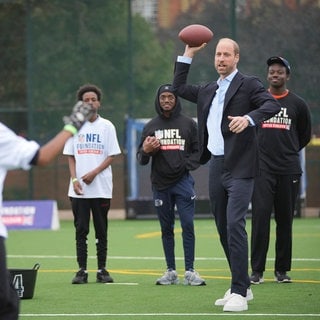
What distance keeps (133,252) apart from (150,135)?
466cm

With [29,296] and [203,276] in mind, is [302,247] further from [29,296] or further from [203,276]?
[29,296]

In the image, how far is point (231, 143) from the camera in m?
10.2

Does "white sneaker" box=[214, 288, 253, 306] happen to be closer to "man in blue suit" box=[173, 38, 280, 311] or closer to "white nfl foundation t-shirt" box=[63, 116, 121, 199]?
"man in blue suit" box=[173, 38, 280, 311]

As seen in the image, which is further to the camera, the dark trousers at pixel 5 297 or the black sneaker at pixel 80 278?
the black sneaker at pixel 80 278

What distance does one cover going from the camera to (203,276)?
13.4 meters

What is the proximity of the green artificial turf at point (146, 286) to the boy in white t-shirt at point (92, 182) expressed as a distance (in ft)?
1.14

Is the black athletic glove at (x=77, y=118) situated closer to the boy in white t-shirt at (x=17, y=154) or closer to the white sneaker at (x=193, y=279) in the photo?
the boy in white t-shirt at (x=17, y=154)

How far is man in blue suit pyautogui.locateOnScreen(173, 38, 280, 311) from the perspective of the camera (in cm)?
1005

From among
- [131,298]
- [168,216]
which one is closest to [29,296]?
[131,298]

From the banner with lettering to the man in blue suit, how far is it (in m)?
12.7

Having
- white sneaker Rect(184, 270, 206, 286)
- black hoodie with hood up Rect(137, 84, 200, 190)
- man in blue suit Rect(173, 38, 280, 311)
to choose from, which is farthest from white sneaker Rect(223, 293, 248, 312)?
black hoodie with hood up Rect(137, 84, 200, 190)

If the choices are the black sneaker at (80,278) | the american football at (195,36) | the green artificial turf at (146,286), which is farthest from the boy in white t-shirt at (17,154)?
the black sneaker at (80,278)

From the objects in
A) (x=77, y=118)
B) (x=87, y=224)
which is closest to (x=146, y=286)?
(x=87, y=224)

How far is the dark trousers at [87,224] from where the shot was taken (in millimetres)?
12781
